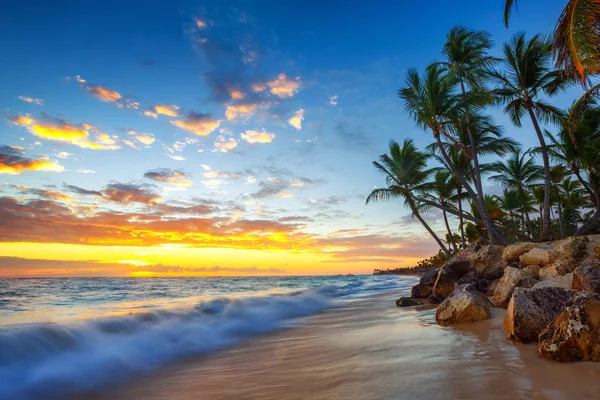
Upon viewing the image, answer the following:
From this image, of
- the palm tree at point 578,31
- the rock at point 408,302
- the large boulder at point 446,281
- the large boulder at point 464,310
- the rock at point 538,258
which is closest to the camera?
the large boulder at point 464,310

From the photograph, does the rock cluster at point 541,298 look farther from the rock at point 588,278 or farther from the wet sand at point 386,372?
the wet sand at point 386,372

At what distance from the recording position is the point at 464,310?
260 inches

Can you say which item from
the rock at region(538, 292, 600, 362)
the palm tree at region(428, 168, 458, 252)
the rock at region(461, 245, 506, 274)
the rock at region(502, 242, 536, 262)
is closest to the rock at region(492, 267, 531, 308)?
the rock at region(538, 292, 600, 362)

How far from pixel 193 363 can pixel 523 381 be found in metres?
4.60

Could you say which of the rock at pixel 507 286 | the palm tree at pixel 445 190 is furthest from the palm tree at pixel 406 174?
the rock at pixel 507 286

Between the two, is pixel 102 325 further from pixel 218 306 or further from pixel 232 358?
pixel 218 306

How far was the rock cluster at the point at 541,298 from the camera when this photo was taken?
3.62 meters

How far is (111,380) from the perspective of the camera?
4.92 metres

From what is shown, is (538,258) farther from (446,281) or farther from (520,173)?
(520,173)

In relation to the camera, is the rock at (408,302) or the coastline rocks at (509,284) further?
the rock at (408,302)

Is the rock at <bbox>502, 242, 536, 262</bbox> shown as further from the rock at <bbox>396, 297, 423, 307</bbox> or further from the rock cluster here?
the rock at <bbox>396, 297, 423, 307</bbox>

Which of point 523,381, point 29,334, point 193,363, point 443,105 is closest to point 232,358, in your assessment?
point 193,363

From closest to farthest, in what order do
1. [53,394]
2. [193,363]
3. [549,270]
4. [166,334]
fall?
1. [53,394]
2. [193,363]
3. [166,334]
4. [549,270]

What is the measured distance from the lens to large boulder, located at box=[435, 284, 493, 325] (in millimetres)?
6531
